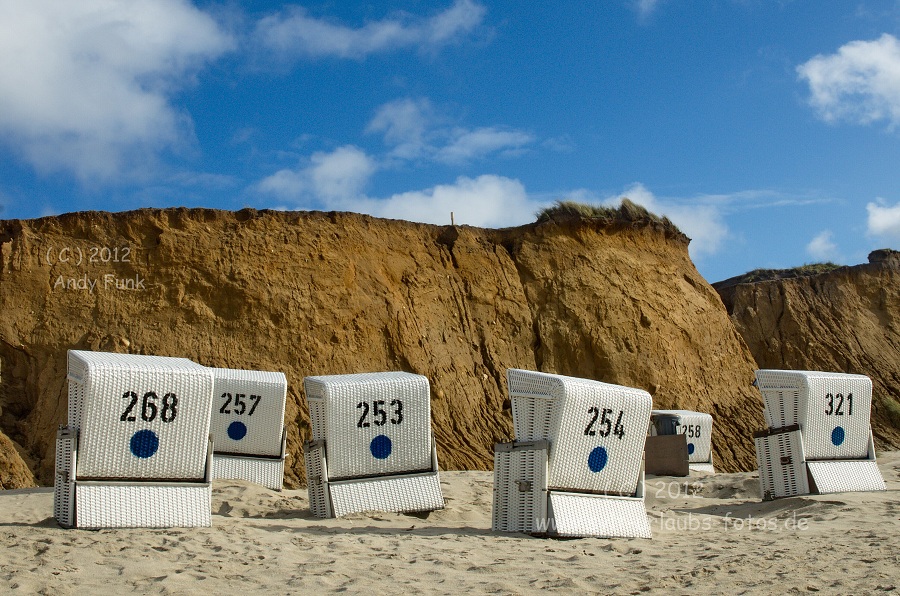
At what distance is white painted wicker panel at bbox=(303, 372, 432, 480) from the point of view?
31.1 ft

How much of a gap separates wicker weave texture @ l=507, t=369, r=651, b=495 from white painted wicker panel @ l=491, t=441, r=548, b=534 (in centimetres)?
12

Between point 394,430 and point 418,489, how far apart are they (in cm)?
75

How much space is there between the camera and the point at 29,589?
18.3ft

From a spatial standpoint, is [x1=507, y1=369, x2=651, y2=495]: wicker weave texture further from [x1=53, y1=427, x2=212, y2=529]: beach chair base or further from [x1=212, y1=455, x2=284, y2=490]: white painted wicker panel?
[x1=212, y1=455, x2=284, y2=490]: white painted wicker panel

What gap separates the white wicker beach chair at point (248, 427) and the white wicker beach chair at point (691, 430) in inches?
317

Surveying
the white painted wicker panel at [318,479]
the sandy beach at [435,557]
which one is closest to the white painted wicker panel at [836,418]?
the sandy beach at [435,557]

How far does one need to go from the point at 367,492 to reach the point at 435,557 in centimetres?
269

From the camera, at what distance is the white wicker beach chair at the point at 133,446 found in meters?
7.36

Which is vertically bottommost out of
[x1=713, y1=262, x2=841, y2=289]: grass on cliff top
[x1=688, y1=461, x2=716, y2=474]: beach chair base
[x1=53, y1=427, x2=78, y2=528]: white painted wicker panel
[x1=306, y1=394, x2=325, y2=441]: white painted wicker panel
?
[x1=688, y1=461, x2=716, y2=474]: beach chair base

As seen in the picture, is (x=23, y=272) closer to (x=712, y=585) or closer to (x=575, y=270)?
(x=575, y=270)

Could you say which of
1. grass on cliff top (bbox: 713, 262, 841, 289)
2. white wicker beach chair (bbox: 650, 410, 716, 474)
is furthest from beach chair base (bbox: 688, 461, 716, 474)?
grass on cliff top (bbox: 713, 262, 841, 289)

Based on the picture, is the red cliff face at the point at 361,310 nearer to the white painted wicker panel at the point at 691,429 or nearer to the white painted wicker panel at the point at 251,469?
the white painted wicker panel at the point at 691,429

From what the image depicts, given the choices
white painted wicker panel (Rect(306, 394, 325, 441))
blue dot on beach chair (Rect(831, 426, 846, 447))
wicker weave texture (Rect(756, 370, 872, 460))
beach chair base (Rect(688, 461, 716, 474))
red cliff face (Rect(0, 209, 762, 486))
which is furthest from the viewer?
beach chair base (Rect(688, 461, 716, 474))

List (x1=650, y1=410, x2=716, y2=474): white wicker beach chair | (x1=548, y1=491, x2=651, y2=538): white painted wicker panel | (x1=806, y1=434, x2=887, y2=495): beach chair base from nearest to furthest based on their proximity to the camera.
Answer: (x1=548, y1=491, x2=651, y2=538): white painted wicker panel → (x1=806, y1=434, x2=887, y2=495): beach chair base → (x1=650, y1=410, x2=716, y2=474): white wicker beach chair
